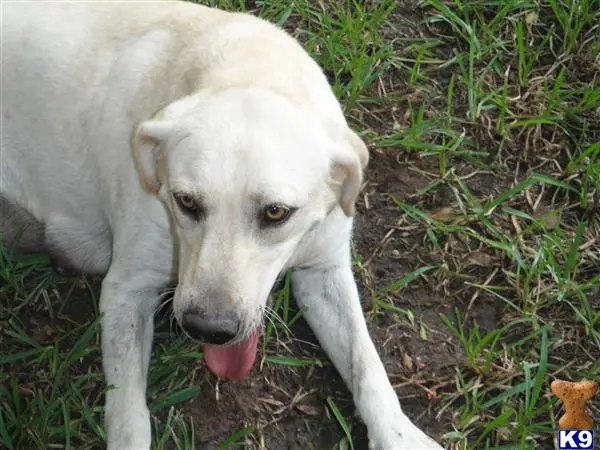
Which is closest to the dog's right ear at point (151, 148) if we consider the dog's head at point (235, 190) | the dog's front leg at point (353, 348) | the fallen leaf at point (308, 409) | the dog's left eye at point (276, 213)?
the dog's head at point (235, 190)

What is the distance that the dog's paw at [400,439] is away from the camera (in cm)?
319

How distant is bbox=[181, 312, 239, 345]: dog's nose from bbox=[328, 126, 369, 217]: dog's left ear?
1.82 feet

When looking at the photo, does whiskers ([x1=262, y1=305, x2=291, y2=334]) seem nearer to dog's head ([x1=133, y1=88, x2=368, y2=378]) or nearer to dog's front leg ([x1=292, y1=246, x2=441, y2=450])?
dog's front leg ([x1=292, y1=246, x2=441, y2=450])

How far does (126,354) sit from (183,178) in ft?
2.77

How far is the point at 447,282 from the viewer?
149 inches

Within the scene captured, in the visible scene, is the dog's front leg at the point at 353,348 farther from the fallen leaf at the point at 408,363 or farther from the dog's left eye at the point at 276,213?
the dog's left eye at the point at 276,213

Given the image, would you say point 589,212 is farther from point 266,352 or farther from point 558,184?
point 266,352

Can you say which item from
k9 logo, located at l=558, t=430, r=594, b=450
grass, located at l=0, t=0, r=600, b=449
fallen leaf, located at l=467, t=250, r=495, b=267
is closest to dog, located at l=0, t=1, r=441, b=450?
grass, located at l=0, t=0, r=600, b=449

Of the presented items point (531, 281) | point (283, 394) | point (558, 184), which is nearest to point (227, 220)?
point (283, 394)

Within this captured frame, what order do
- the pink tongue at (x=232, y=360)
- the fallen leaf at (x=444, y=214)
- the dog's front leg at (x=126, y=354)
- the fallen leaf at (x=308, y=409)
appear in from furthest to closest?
the fallen leaf at (x=444, y=214), the fallen leaf at (x=308, y=409), the pink tongue at (x=232, y=360), the dog's front leg at (x=126, y=354)

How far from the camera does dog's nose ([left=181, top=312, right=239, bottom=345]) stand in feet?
8.78

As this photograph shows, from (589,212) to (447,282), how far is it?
73 cm

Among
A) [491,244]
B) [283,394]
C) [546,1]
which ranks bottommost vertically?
[283,394]

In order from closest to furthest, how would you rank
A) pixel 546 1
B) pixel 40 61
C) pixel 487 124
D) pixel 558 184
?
pixel 40 61, pixel 558 184, pixel 487 124, pixel 546 1
